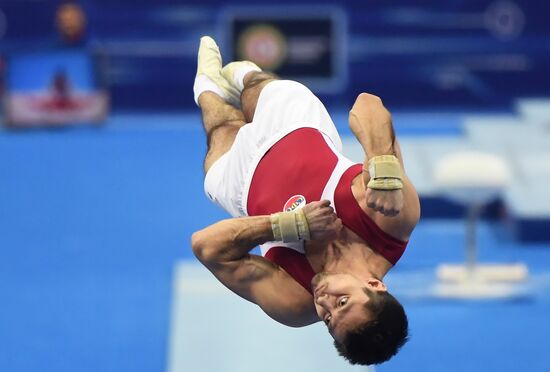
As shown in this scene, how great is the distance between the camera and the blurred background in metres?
6.77

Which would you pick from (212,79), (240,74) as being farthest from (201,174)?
(240,74)

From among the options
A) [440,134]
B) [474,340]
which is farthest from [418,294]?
[440,134]

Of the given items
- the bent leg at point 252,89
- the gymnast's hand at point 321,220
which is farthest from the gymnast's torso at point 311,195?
the bent leg at point 252,89

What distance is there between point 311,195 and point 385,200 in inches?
19.3

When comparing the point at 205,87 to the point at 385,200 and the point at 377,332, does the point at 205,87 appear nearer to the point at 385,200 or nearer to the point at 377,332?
the point at 385,200

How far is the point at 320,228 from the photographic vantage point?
4137mm

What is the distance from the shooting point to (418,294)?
760 centimetres

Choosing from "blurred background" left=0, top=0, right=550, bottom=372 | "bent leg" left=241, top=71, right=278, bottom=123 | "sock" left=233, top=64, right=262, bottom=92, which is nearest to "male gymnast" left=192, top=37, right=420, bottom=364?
"bent leg" left=241, top=71, right=278, bottom=123

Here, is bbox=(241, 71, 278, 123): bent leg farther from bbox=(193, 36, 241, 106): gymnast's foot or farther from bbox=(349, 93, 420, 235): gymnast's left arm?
bbox=(349, 93, 420, 235): gymnast's left arm

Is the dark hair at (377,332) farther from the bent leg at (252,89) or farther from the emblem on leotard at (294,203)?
the bent leg at (252,89)

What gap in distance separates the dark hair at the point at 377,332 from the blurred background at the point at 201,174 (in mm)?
1655

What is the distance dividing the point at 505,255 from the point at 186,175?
10.9ft

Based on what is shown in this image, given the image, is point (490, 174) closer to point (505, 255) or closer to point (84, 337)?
point (505, 255)

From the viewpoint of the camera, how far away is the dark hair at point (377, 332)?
161 inches
